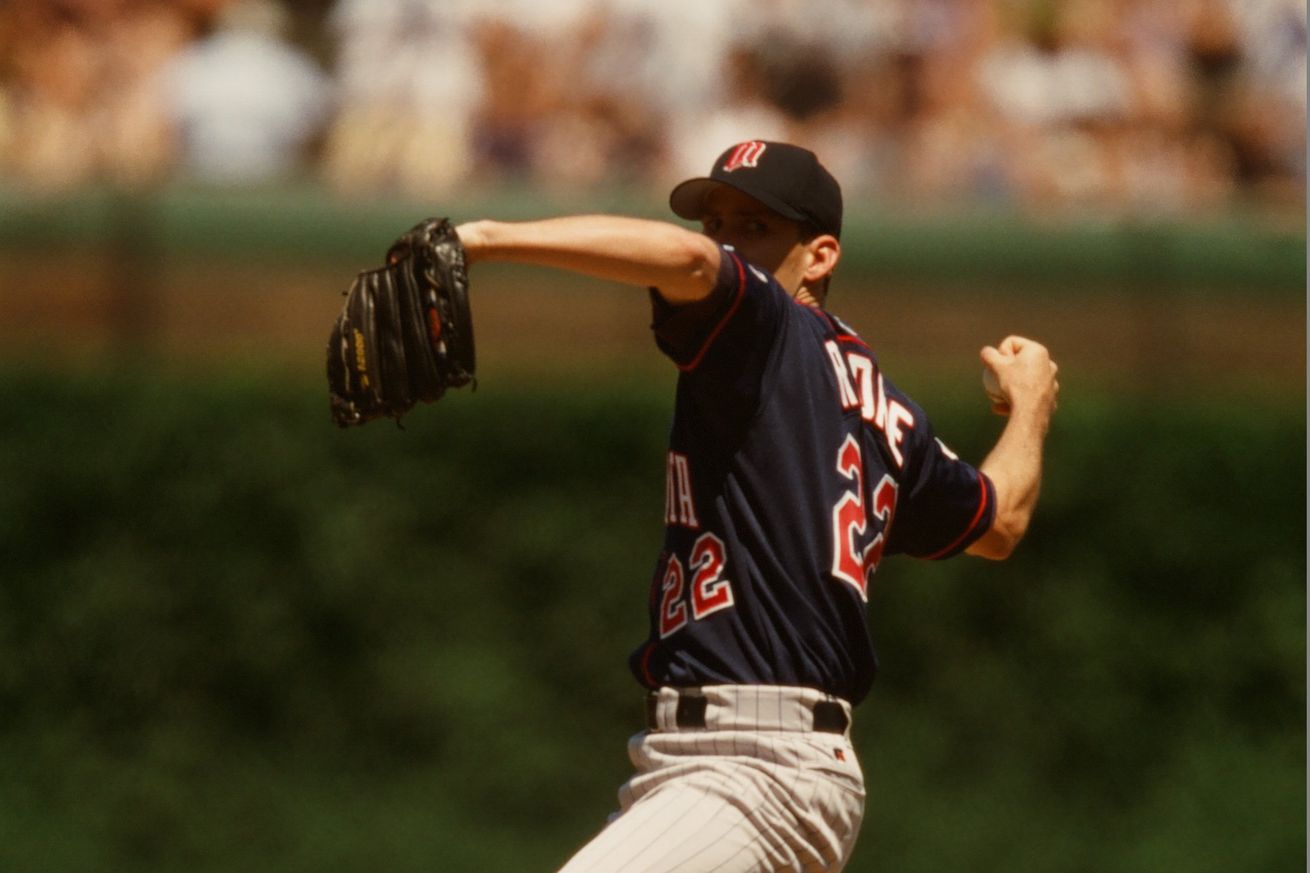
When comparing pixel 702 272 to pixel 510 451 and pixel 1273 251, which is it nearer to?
pixel 510 451

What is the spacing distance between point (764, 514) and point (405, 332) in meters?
0.77

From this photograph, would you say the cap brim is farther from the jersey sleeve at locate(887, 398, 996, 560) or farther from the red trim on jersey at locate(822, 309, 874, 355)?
the jersey sleeve at locate(887, 398, 996, 560)

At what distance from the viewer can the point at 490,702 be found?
866 cm

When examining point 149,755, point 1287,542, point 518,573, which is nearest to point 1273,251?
point 1287,542

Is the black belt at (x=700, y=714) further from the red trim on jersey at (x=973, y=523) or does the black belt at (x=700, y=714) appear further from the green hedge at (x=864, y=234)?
the green hedge at (x=864, y=234)

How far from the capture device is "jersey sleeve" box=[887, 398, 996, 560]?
4.64 m

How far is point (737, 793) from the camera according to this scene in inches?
163

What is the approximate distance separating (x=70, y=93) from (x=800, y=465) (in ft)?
20.3

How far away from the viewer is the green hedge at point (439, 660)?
336 inches

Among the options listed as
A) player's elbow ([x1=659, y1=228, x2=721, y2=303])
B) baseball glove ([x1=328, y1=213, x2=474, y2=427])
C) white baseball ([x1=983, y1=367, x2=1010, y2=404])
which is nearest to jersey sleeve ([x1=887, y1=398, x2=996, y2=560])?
white baseball ([x1=983, y1=367, x2=1010, y2=404])

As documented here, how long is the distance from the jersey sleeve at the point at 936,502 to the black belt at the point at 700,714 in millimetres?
542

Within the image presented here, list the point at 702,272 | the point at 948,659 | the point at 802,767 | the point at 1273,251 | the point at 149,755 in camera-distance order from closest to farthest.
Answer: the point at 702,272, the point at 802,767, the point at 149,755, the point at 948,659, the point at 1273,251

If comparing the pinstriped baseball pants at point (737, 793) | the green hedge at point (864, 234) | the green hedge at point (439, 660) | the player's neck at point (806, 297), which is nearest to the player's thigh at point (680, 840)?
the pinstriped baseball pants at point (737, 793)

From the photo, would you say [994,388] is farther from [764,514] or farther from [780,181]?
[764,514]
